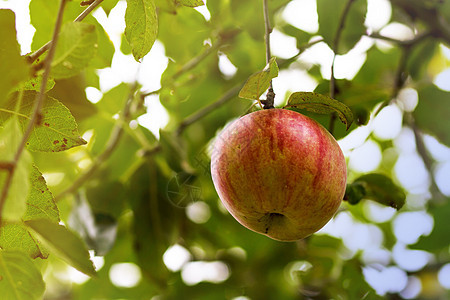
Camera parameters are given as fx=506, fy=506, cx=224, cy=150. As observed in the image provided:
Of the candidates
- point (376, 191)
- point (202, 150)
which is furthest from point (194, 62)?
point (376, 191)

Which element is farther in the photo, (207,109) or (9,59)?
(207,109)

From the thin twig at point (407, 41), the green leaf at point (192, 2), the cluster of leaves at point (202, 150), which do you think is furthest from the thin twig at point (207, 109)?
the green leaf at point (192, 2)

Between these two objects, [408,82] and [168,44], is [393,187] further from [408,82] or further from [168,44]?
[168,44]

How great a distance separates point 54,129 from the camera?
1058 millimetres

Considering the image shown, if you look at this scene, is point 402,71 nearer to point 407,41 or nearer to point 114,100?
point 407,41

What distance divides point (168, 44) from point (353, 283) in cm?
128

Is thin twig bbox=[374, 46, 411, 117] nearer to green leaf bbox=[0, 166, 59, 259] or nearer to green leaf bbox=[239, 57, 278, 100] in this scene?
green leaf bbox=[239, 57, 278, 100]

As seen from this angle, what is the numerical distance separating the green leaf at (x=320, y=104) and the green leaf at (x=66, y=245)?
1.79ft

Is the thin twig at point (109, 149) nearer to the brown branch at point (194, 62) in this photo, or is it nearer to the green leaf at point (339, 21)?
the brown branch at point (194, 62)

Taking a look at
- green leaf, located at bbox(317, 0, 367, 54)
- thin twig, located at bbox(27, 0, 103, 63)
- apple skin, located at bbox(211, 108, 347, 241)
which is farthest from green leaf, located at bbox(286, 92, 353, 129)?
green leaf, located at bbox(317, 0, 367, 54)

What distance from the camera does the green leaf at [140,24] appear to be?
1.07 metres

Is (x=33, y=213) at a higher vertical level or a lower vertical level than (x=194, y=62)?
higher

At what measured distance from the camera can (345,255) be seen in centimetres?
236

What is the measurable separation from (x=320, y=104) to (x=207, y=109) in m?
0.94
